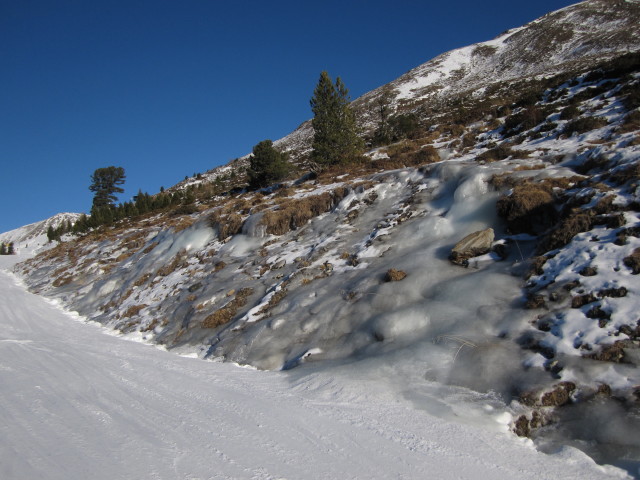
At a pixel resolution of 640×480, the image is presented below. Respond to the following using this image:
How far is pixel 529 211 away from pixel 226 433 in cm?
983

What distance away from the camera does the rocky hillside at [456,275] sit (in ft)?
21.4

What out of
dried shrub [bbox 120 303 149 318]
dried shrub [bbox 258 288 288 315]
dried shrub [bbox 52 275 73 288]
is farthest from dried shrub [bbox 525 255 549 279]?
dried shrub [bbox 52 275 73 288]

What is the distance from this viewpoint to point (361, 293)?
10.4m

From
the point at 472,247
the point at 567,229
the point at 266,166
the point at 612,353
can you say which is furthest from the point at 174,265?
the point at 612,353

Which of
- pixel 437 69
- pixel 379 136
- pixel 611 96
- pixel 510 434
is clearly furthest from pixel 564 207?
pixel 437 69

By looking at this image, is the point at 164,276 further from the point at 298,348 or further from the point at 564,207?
the point at 564,207

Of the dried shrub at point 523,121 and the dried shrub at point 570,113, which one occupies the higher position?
the dried shrub at point 523,121

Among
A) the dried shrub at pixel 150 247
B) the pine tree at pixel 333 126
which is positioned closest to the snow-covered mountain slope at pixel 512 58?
the pine tree at pixel 333 126

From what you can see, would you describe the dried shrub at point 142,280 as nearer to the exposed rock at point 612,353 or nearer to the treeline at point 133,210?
the exposed rock at point 612,353

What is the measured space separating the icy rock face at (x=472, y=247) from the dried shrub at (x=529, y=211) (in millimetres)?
893

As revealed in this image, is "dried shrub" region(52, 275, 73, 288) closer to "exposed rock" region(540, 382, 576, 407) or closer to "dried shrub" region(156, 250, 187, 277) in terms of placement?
"dried shrub" region(156, 250, 187, 277)

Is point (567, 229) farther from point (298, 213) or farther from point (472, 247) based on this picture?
point (298, 213)

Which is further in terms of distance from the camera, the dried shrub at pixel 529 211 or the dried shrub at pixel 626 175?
the dried shrub at pixel 529 211

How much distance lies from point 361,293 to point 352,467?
598cm
